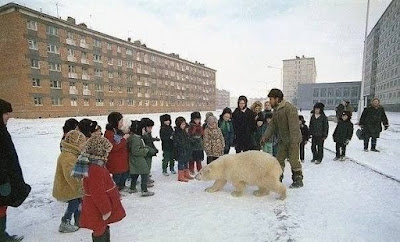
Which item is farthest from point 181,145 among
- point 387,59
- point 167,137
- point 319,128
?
point 387,59

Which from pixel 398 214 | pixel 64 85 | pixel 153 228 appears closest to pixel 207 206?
pixel 153 228

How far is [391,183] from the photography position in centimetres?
562

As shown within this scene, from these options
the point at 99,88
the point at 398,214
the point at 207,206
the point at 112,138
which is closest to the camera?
the point at 398,214

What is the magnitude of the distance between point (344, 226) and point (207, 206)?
7.04ft

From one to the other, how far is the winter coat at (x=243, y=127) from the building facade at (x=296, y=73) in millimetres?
120717

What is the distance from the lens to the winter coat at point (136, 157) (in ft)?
17.0

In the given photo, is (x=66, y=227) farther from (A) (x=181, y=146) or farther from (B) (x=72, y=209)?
(A) (x=181, y=146)

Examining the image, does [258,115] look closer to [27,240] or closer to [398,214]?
[398,214]

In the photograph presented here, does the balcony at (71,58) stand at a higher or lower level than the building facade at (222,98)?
higher

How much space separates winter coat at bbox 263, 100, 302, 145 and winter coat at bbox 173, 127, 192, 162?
82.3 inches

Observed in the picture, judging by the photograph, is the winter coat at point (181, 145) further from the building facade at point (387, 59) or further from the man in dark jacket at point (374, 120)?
the building facade at point (387, 59)

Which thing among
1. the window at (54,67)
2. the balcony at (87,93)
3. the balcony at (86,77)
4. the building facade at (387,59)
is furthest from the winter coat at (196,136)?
the building facade at (387,59)

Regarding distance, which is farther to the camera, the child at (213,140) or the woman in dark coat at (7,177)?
the child at (213,140)

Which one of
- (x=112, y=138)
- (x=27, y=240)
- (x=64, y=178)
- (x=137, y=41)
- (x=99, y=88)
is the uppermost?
(x=137, y=41)
